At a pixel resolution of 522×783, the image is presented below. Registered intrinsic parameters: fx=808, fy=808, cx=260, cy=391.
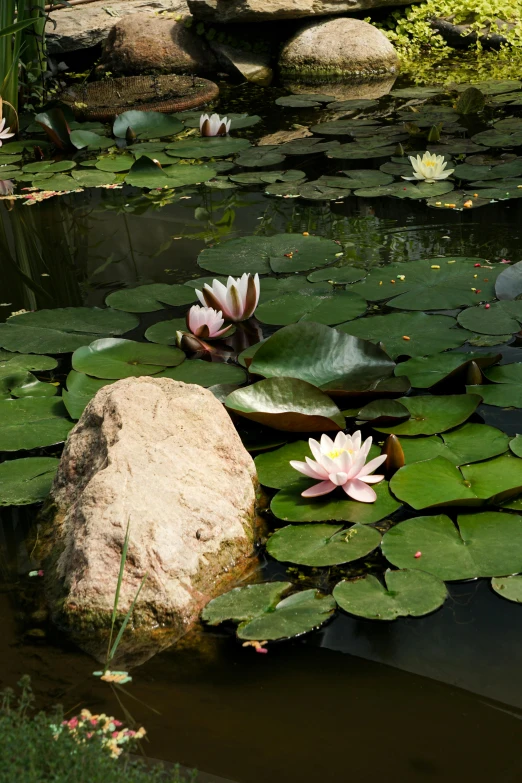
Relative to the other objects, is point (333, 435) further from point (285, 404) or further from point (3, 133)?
point (3, 133)

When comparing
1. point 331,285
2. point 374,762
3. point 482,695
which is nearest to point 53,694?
point 374,762

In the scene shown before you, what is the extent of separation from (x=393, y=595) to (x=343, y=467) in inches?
14.5

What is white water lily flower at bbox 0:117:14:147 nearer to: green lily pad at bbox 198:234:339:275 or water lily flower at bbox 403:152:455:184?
green lily pad at bbox 198:234:339:275

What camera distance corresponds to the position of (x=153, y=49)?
7840 millimetres

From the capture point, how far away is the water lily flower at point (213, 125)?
5574 mm

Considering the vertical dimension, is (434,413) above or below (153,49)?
below

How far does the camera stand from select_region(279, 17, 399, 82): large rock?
7402mm

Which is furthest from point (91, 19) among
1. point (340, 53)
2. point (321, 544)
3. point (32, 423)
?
point (321, 544)

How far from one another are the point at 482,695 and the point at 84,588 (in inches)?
31.9

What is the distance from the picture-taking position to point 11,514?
211 centimetres

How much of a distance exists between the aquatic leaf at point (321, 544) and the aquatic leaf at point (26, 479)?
26.2 inches

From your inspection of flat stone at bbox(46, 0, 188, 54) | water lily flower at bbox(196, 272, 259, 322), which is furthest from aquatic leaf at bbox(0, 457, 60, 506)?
flat stone at bbox(46, 0, 188, 54)

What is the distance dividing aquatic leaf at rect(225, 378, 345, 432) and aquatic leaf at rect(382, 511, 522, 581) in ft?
1.44

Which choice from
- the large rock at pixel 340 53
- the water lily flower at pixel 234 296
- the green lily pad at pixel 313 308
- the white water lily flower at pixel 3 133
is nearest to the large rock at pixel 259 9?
the large rock at pixel 340 53
